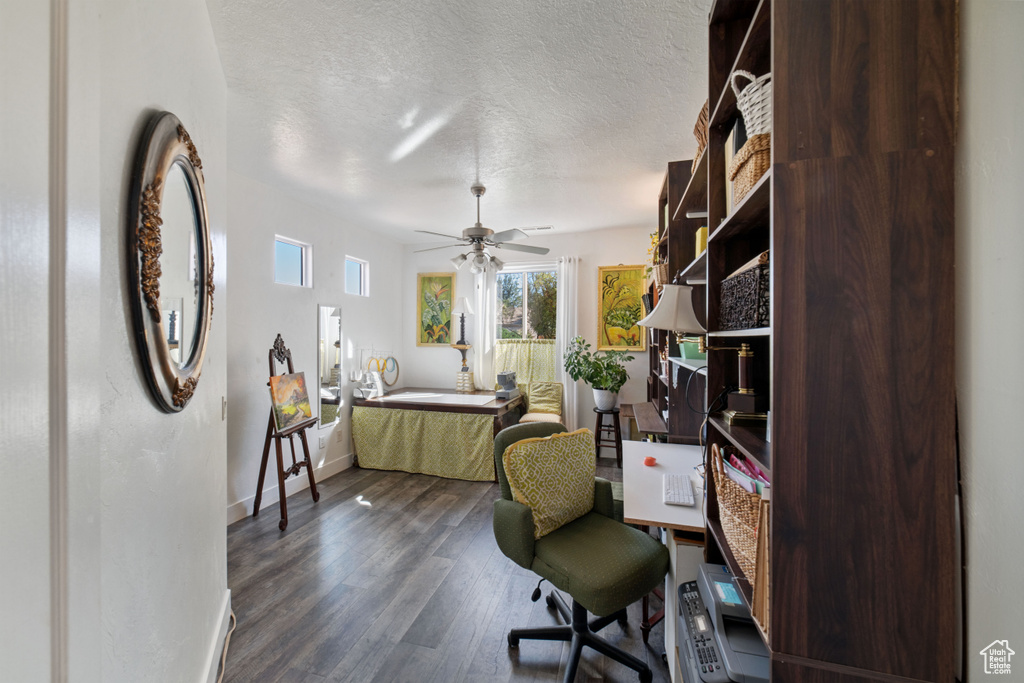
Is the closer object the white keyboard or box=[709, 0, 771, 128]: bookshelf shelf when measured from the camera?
box=[709, 0, 771, 128]: bookshelf shelf

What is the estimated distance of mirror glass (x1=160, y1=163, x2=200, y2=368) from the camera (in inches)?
44.8

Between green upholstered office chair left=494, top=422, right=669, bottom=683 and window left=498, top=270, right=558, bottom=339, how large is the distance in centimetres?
324

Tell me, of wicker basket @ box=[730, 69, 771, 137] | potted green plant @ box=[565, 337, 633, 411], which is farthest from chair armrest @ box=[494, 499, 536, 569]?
potted green plant @ box=[565, 337, 633, 411]

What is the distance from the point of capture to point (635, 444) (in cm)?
245

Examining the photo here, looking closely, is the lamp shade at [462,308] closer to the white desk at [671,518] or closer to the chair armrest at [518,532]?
the white desk at [671,518]

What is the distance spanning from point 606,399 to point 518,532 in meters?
2.75

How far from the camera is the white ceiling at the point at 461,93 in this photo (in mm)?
1594

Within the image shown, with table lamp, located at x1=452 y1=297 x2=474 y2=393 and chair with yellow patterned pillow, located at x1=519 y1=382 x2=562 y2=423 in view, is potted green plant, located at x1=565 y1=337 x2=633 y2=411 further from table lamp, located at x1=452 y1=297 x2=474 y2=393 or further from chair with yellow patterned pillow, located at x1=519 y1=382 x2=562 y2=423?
table lamp, located at x1=452 y1=297 x2=474 y2=393

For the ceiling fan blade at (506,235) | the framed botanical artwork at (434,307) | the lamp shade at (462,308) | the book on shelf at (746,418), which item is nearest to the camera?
the book on shelf at (746,418)

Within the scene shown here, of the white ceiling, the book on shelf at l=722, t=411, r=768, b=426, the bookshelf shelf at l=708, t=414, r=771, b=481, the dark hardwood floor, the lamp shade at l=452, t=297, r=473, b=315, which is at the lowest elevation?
the dark hardwood floor

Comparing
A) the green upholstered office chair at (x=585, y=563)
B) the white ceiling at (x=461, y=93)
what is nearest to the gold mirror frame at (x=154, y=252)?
the white ceiling at (x=461, y=93)

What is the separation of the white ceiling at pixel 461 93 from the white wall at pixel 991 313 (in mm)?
1108

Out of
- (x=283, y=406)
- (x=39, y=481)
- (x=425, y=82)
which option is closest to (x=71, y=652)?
(x=39, y=481)

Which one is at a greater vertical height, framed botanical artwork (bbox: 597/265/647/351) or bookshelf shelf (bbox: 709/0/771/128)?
bookshelf shelf (bbox: 709/0/771/128)
